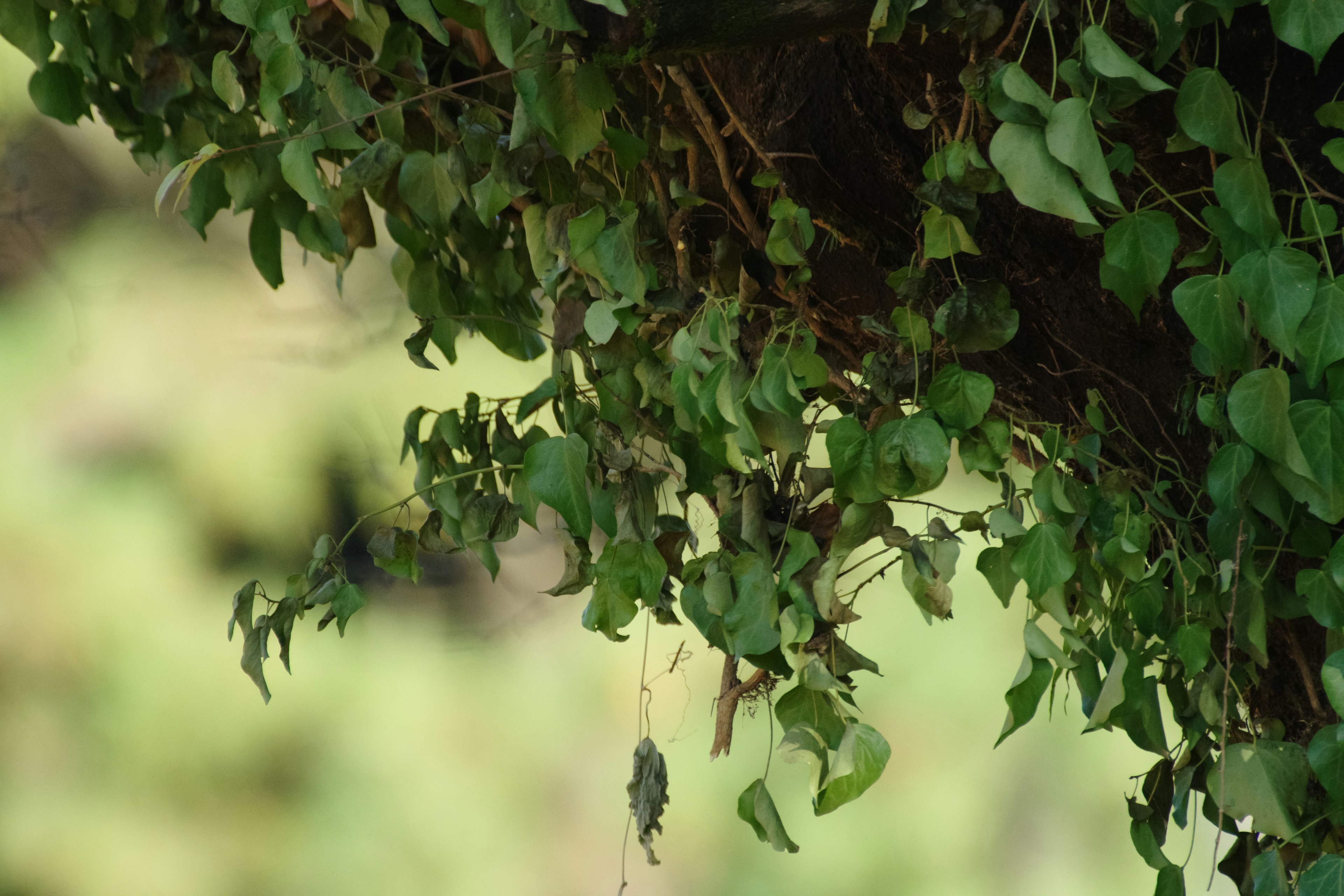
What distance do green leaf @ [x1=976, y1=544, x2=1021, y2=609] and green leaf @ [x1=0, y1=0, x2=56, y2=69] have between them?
0.89m

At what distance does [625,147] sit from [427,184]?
17 cm

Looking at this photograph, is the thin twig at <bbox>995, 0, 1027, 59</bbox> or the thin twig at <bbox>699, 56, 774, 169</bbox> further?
the thin twig at <bbox>699, 56, 774, 169</bbox>

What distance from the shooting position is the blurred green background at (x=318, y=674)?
1.79m

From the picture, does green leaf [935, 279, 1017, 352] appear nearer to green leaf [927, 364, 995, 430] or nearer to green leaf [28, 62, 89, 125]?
green leaf [927, 364, 995, 430]

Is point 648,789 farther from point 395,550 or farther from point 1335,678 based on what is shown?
point 1335,678

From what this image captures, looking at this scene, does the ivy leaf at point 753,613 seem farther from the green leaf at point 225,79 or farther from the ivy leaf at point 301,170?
the green leaf at point 225,79

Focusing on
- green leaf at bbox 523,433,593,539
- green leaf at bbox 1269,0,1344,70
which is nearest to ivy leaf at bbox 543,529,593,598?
green leaf at bbox 523,433,593,539

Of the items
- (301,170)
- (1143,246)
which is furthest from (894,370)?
(301,170)

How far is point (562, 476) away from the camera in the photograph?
2.23 ft

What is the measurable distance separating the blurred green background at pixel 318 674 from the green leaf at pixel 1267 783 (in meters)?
1.27

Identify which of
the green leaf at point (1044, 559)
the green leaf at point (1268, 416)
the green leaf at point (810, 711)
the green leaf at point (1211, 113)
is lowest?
the green leaf at point (810, 711)

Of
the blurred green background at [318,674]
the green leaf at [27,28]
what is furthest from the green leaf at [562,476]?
the blurred green background at [318,674]

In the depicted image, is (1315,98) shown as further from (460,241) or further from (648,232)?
(460,241)

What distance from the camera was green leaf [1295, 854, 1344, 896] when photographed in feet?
1.72
